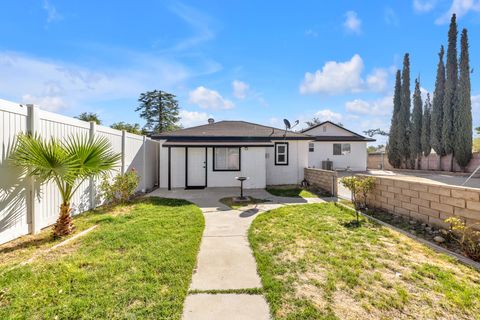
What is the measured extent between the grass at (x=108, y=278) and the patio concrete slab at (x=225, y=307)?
0.45ft

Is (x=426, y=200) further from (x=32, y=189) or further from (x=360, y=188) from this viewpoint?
(x=32, y=189)

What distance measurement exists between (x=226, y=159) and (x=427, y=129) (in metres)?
21.2

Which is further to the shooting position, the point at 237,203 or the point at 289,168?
the point at 289,168

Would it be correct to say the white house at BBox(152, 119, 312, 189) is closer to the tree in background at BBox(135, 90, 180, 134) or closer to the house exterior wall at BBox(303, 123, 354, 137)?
the house exterior wall at BBox(303, 123, 354, 137)

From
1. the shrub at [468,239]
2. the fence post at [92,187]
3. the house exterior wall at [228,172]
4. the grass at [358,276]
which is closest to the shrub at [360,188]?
the grass at [358,276]

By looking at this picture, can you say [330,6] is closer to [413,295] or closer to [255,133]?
[255,133]

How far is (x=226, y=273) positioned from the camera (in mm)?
3299

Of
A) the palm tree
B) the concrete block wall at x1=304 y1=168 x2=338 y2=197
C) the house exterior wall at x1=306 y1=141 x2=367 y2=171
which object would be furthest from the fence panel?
the house exterior wall at x1=306 y1=141 x2=367 y2=171

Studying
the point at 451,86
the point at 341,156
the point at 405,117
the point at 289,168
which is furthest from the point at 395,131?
the point at 289,168

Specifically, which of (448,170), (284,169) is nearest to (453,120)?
(448,170)

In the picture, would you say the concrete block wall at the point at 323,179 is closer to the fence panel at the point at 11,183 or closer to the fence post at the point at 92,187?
the fence post at the point at 92,187

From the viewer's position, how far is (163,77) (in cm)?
1262

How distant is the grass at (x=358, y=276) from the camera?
2.48 m

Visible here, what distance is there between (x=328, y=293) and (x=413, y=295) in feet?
3.38
